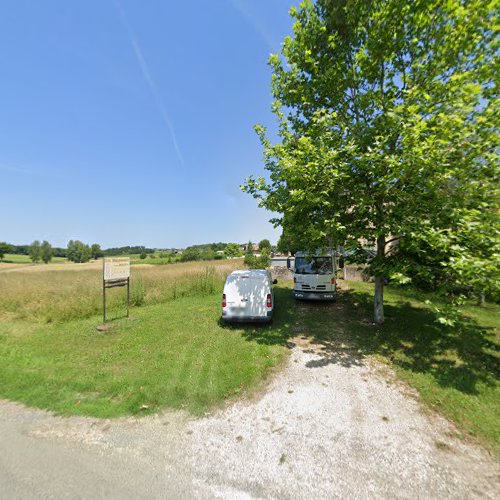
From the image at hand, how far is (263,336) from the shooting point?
306 inches

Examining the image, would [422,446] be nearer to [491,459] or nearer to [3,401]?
[491,459]

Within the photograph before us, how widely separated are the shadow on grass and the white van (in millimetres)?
537

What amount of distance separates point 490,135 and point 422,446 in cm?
654

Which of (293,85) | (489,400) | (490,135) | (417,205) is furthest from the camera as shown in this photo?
(293,85)

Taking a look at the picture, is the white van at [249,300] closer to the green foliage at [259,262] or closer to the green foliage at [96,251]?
the green foliage at [259,262]

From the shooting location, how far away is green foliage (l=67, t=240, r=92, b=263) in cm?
7950

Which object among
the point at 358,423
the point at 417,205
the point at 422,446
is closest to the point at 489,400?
the point at 422,446

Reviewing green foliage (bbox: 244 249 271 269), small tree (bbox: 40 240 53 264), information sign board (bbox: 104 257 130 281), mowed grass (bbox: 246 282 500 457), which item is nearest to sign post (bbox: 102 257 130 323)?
information sign board (bbox: 104 257 130 281)

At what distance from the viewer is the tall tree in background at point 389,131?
5.52 metres

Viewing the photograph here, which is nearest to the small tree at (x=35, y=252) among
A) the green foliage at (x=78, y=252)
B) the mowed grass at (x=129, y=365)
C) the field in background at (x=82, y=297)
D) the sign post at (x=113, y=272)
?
the green foliage at (x=78, y=252)

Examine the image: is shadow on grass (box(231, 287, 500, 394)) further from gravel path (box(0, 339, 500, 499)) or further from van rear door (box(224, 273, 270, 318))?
gravel path (box(0, 339, 500, 499))

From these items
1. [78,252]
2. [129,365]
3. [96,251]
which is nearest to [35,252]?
[78,252]

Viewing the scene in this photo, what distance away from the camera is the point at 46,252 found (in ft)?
252

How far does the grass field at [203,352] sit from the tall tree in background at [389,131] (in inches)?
81.5
